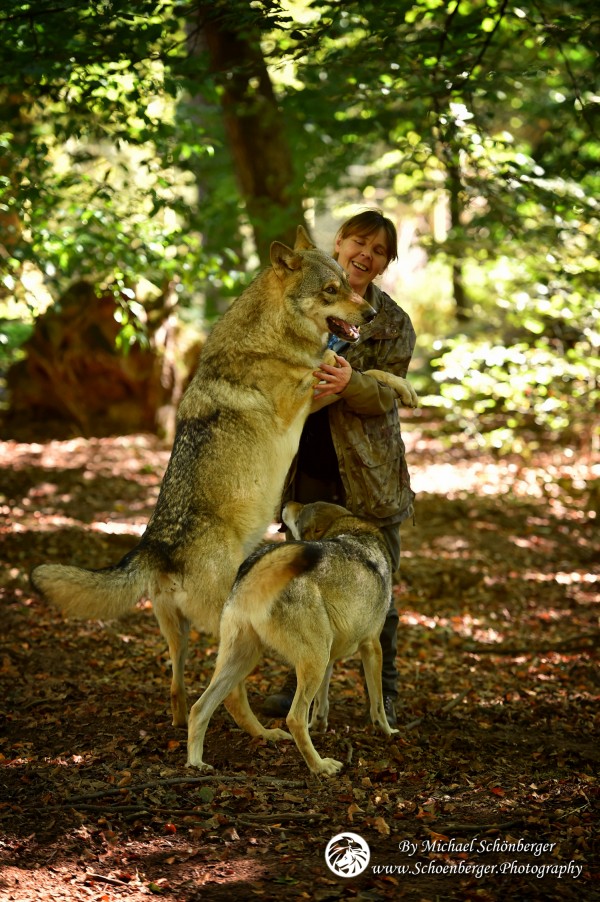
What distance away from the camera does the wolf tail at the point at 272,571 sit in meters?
4.40

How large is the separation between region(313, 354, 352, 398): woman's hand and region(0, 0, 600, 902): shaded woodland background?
7.15ft

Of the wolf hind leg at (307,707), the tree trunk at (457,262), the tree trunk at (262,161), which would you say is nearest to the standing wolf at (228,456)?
the wolf hind leg at (307,707)

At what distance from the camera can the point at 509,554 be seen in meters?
10.5

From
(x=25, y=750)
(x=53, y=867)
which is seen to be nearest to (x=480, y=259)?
(x=25, y=750)

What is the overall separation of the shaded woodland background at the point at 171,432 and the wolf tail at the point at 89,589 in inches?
33.8

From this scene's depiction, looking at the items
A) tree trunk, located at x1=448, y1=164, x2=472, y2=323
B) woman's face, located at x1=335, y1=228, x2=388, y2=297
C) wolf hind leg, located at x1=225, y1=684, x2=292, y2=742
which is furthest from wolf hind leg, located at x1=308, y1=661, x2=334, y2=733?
tree trunk, located at x1=448, y1=164, x2=472, y2=323

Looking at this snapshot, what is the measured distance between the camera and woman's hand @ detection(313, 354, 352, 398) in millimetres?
5035

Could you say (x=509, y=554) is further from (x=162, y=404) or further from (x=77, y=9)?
(x=77, y=9)

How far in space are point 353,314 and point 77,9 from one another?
10.3ft

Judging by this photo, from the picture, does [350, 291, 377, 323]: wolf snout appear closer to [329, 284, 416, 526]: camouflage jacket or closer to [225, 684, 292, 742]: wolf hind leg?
[329, 284, 416, 526]: camouflage jacket

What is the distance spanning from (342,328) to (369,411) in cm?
57

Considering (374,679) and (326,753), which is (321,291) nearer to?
(374,679)

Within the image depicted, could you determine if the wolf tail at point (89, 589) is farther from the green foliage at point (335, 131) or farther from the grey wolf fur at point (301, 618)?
the green foliage at point (335, 131)

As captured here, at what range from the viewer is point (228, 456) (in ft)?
17.2
